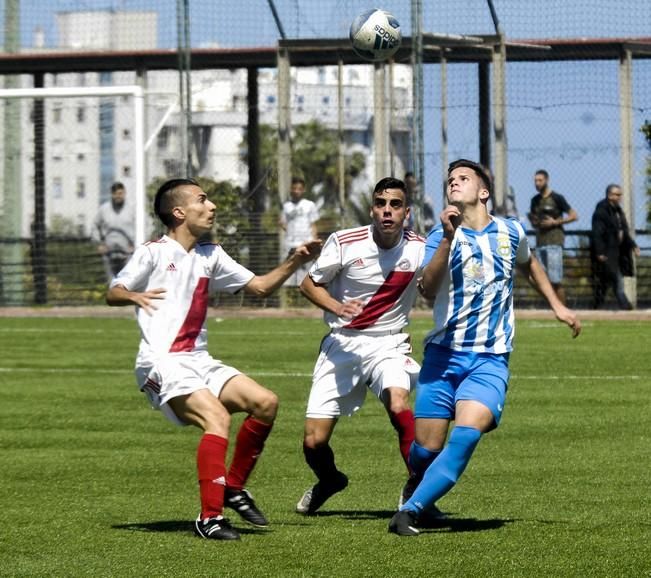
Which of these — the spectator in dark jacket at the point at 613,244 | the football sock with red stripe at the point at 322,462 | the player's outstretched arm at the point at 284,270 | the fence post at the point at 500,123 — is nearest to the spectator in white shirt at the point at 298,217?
the fence post at the point at 500,123

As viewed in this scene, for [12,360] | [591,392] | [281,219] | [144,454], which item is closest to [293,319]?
[281,219]

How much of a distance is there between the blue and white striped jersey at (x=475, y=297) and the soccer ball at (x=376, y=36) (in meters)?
7.39

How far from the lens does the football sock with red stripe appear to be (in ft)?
28.3

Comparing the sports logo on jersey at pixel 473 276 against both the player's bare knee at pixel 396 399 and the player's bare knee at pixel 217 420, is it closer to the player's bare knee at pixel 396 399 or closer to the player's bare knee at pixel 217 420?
the player's bare knee at pixel 396 399

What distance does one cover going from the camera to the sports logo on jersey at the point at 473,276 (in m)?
7.77

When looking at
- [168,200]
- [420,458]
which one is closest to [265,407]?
[420,458]

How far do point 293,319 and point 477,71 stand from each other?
15.4ft

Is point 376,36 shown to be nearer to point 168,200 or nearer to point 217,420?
point 168,200

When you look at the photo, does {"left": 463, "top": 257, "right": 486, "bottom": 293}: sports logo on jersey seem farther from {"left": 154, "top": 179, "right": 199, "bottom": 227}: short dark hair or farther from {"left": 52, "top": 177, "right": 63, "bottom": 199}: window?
{"left": 52, "top": 177, "right": 63, "bottom": 199}: window

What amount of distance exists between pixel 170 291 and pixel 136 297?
23cm

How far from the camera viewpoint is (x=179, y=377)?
304 inches

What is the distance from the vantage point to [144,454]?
10758mm

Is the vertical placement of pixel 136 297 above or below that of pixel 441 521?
above

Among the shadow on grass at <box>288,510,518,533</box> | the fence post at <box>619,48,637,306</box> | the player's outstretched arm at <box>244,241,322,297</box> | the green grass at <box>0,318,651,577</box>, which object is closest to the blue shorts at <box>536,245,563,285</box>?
the fence post at <box>619,48,637,306</box>
